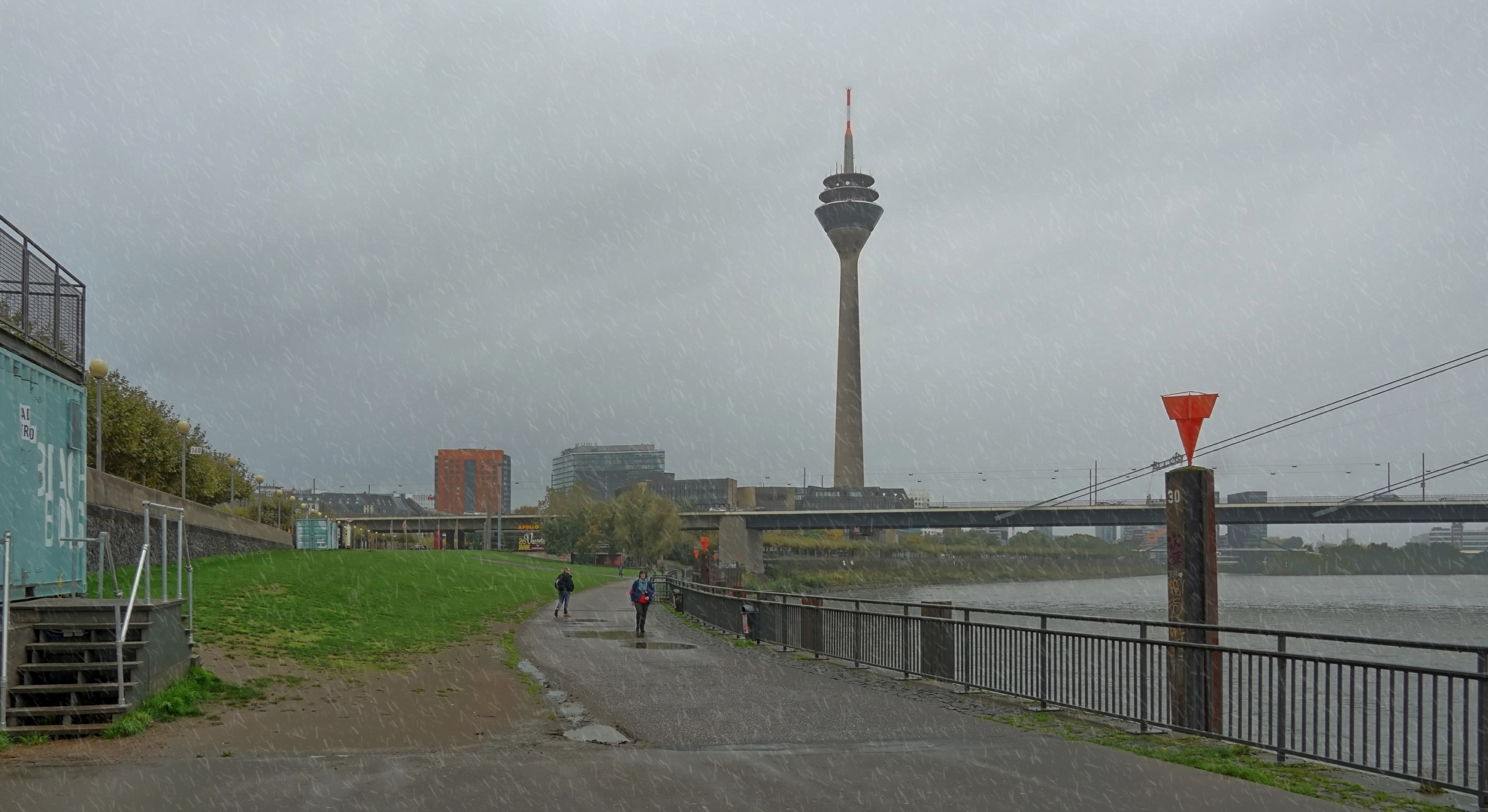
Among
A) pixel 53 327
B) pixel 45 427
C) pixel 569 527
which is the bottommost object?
pixel 569 527

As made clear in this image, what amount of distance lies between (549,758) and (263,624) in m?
13.1

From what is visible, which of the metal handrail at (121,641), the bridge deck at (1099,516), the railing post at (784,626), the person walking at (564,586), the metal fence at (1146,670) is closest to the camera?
the metal fence at (1146,670)

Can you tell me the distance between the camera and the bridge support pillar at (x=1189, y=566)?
1070 cm

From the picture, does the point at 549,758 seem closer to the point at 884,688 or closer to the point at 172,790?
the point at 172,790

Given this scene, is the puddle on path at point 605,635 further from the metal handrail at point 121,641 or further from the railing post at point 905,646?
the metal handrail at point 121,641

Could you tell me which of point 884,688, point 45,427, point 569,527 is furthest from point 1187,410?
point 569,527

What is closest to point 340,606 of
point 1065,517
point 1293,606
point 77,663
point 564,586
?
point 564,586

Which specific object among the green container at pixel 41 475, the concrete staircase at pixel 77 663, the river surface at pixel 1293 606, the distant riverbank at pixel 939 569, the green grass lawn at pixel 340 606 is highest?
the green container at pixel 41 475

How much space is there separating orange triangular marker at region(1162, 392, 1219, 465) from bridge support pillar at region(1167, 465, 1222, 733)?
473 millimetres

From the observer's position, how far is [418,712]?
40.3 ft

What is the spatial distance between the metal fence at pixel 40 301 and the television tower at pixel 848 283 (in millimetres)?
140479

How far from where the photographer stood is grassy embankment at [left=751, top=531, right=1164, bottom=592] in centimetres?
10962

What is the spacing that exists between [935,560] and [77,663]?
121004 mm

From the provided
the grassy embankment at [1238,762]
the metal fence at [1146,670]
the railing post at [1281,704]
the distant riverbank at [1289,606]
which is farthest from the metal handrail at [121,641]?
the distant riverbank at [1289,606]
